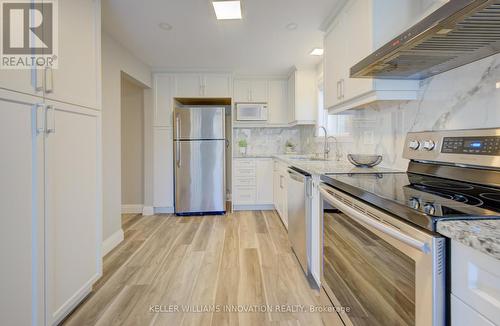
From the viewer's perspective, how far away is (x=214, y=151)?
3.77 m

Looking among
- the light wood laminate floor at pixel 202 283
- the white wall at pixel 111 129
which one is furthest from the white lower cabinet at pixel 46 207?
the white wall at pixel 111 129

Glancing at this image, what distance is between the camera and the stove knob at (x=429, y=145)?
1.31 meters

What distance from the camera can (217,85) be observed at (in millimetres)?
3943

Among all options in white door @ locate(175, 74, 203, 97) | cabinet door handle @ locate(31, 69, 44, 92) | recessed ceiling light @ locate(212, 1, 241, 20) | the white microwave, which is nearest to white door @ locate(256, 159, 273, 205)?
the white microwave

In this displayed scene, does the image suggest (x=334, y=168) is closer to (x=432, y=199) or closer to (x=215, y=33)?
(x=432, y=199)

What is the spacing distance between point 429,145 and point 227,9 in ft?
6.21

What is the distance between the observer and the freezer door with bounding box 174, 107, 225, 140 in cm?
374

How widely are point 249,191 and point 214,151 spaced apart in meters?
0.92

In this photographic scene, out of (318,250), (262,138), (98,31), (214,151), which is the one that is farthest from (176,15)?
(262,138)

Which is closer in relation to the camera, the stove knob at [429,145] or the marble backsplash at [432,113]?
the marble backsplash at [432,113]

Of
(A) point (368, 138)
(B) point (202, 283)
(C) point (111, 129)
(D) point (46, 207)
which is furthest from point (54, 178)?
(A) point (368, 138)

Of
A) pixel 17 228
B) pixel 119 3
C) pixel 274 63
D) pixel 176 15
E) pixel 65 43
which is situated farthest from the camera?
pixel 274 63

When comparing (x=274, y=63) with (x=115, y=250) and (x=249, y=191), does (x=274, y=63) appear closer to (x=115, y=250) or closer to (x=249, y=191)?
(x=249, y=191)

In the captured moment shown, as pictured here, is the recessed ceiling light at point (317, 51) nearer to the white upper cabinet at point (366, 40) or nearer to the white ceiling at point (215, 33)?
the white ceiling at point (215, 33)
